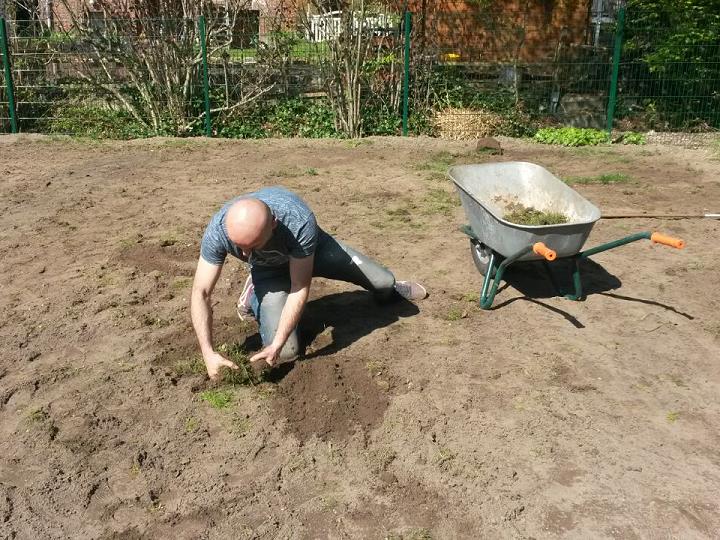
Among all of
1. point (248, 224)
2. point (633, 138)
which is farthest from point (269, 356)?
point (633, 138)

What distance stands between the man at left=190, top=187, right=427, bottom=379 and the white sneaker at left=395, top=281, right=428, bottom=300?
56 centimetres

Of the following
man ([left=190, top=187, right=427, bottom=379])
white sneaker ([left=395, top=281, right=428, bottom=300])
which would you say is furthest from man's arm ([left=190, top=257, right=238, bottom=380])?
white sneaker ([left=395, top=281, right=428, bottom=300])

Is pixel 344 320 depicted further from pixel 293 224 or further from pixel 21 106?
pixel 21 106

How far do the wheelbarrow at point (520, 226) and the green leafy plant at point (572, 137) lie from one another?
596 centimetres

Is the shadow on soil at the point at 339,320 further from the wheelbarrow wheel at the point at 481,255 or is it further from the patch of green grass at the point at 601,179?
the patch of green grass at the point at 601,179

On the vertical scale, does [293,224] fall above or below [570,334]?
above

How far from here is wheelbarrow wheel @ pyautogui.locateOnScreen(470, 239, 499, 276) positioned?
5242 millimetres

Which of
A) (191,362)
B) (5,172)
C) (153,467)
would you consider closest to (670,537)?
(153,467)

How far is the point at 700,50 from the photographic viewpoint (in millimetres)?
11406

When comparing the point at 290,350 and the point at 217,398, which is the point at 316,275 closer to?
the point at 290,350

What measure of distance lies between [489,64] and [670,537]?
1050 centimetres

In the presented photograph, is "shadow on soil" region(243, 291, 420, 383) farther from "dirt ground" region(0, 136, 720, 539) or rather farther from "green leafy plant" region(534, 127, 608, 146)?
"green leafy plant" region(534, 127, 608, 146)

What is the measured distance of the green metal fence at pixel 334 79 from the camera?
37.9 ft

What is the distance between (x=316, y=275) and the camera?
14.9 feet
